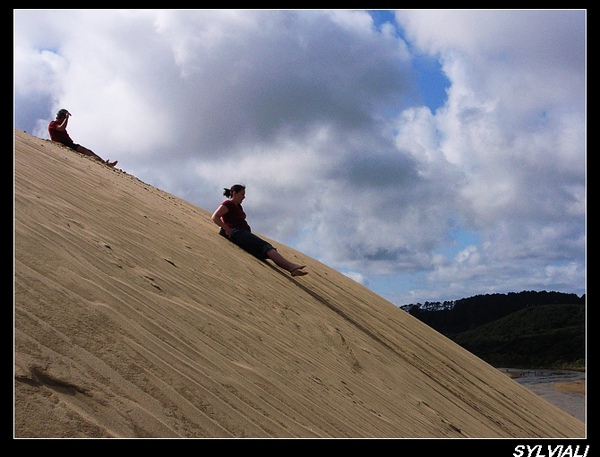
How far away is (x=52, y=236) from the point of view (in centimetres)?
403

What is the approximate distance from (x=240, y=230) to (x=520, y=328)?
24988 mm

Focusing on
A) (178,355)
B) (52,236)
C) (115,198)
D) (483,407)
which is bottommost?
(483,407)

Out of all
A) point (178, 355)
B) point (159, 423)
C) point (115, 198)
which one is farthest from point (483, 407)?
point (115, 198)

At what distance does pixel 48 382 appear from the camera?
8.42 feet

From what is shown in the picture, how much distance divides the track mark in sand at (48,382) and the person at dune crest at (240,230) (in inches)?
182

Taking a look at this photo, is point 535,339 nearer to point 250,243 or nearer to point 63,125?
point 250,243

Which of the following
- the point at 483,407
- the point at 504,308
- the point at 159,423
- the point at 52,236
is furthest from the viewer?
the point at 504,308

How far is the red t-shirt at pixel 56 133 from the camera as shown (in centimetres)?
1064

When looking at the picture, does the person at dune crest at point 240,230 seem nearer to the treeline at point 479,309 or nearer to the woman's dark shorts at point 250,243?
the woman's dark shorts at point 250,243

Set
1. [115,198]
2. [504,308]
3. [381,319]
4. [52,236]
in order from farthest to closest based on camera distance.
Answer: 1. [504,308]
2. [381,319]
3. [115,198]
4. [52,236]

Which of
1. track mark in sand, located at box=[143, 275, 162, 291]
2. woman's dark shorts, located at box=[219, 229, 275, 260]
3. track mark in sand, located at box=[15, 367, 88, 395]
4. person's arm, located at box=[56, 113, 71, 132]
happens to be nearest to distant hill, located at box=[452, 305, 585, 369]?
woman's dark shorts, located at box=[219, 229, 275, 260]

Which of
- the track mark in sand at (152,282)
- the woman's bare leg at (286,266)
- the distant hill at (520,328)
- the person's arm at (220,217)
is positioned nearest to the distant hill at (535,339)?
the distant hill at (520,328)

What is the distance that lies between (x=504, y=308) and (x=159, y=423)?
1644 inches
